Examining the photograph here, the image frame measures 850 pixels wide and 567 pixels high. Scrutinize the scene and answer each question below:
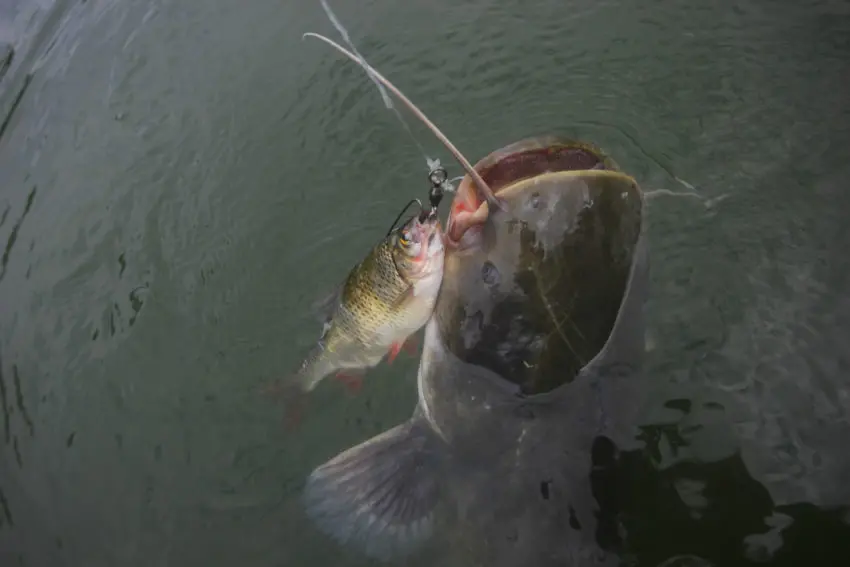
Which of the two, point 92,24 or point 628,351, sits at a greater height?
point 92,24

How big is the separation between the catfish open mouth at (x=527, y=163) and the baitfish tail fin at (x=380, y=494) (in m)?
0.97

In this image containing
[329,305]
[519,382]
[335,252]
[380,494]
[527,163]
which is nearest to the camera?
[527,163]

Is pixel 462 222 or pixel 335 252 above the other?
pixel 462 222

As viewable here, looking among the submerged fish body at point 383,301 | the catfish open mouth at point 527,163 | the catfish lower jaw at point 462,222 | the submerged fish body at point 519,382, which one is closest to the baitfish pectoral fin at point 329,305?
the submerged fish body at point 383,301

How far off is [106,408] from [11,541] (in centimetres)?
84

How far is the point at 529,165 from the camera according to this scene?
2328 millimetres

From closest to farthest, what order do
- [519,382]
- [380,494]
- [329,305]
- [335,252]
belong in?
1. [519,382]
2. [380,494]
3. [329,305]
4. [335,252]

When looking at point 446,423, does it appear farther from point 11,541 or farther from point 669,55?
point 669,55

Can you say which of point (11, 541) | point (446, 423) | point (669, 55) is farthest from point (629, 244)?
point (11, 541)

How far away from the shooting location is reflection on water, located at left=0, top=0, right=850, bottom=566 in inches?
139

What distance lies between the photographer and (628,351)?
2664 millimetres

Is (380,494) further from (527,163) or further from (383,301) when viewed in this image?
(527,163)

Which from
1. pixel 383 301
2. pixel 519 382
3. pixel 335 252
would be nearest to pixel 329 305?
pixel 383 301

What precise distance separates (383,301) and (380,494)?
28.9 inches
